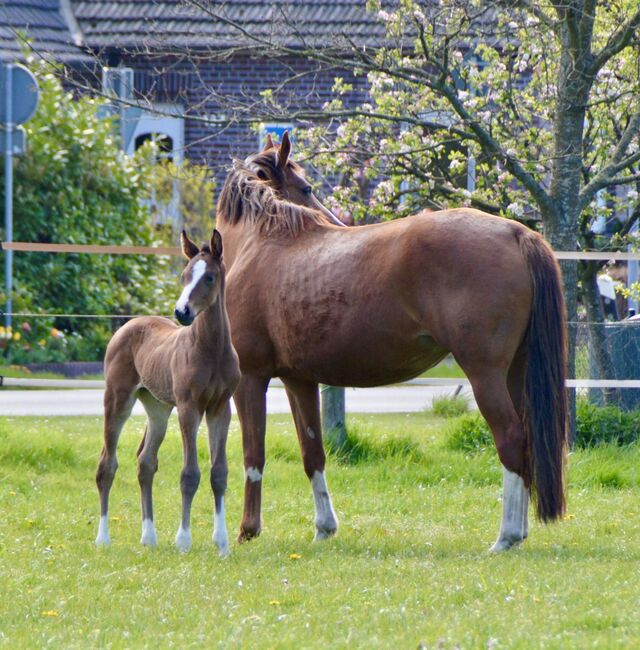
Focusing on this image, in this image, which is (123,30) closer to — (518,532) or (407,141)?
(407,141)

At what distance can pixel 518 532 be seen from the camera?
6926mm

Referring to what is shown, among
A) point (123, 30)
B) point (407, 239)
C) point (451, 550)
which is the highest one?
point (123, 30)

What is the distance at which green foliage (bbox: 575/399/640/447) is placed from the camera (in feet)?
34.7

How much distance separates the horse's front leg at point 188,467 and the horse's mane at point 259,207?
1527mm

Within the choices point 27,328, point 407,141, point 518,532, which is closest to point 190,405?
point 518,532

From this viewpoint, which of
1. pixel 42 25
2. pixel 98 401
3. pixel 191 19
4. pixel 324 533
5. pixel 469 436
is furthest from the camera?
pixel 42 25

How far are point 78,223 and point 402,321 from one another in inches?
446

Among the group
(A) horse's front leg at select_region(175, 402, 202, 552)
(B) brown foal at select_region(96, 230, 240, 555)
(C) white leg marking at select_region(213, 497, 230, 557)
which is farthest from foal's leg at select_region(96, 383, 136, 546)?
(C) white leg marking at select_region(213, 497, 230, 557)

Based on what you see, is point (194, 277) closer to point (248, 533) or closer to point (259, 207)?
point (259, 207)

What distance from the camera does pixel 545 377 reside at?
6.89 meters

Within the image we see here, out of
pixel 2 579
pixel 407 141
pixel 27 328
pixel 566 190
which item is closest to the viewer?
pixel 2 579

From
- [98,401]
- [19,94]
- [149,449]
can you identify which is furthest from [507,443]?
[98,401]

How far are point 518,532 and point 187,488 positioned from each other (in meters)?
1.81

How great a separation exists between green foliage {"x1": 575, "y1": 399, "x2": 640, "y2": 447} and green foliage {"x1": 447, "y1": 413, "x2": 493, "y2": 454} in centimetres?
75
